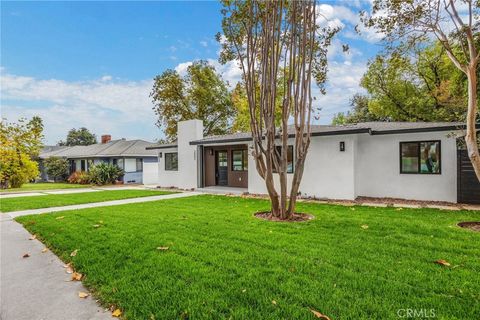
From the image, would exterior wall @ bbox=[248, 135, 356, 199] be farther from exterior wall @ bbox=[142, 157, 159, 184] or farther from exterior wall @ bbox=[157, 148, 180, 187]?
exterior wall @ bbox=[142, 157, 159, 184]

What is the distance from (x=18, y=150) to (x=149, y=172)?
9412 millimetres

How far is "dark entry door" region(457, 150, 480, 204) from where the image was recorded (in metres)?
8.31

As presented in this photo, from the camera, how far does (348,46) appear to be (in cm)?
696

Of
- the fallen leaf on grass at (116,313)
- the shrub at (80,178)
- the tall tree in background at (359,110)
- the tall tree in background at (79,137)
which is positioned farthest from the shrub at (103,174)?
the tall tree in background at (79,137)

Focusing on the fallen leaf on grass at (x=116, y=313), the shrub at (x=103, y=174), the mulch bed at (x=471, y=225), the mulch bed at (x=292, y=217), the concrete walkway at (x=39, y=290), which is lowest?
the concrete walkway at (x=39, y=290)

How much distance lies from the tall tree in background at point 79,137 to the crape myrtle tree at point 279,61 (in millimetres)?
55441

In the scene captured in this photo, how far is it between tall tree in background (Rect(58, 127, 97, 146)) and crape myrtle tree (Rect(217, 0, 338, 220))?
55441 millimetres

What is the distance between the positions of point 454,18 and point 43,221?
11310 millimetres

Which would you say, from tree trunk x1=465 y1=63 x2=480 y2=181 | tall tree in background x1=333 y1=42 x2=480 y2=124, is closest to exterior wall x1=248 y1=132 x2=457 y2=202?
Answer: tree trunk x1=465 y1=63 x2=480 y2=181

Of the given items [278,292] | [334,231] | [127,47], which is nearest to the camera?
[278,292]

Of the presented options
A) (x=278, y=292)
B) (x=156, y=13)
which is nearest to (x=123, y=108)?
(x=156, y=13)

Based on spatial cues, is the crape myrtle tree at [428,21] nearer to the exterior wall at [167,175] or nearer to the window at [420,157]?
the window at [420,157]

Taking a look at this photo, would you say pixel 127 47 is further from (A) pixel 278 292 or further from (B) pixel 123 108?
(A) pixel 278 292

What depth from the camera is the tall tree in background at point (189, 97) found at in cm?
2627
